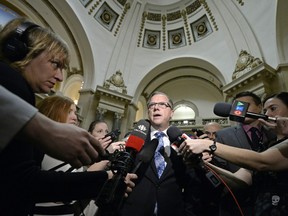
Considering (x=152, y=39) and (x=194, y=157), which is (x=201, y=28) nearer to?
(x=152, y=39)

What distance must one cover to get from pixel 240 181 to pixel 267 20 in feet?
28.0

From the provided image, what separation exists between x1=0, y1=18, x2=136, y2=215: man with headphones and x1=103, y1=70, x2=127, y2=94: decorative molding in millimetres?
9263

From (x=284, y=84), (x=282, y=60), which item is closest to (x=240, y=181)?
(x=284, y=84)

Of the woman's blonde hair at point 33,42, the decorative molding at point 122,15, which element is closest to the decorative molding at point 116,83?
the decorative molding at point 122,15

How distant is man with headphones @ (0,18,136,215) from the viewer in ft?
2.50

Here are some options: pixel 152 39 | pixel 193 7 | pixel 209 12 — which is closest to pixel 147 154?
pixel 209 12

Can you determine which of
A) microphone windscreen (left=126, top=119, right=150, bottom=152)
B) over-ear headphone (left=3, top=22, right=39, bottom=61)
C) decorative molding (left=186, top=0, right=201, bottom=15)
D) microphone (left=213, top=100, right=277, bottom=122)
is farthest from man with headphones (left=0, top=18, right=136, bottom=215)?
decorative molding (left=186, top=0, right=201, bottom=15)

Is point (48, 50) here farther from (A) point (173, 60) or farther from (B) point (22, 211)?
(A) point (173, 60)

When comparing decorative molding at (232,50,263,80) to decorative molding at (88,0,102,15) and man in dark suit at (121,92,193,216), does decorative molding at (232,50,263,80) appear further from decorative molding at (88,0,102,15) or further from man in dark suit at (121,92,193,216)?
man in dark suit at (121,92,193,216)

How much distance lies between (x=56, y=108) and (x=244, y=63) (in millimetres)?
8734

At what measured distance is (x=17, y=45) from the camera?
3.16 feet

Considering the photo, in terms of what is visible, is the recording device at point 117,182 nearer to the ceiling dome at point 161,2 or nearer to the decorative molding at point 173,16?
the decorative molding at point 173,16

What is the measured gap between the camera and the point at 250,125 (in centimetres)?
228

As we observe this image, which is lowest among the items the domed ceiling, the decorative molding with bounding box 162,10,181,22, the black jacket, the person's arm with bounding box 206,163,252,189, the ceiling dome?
the black jacket
